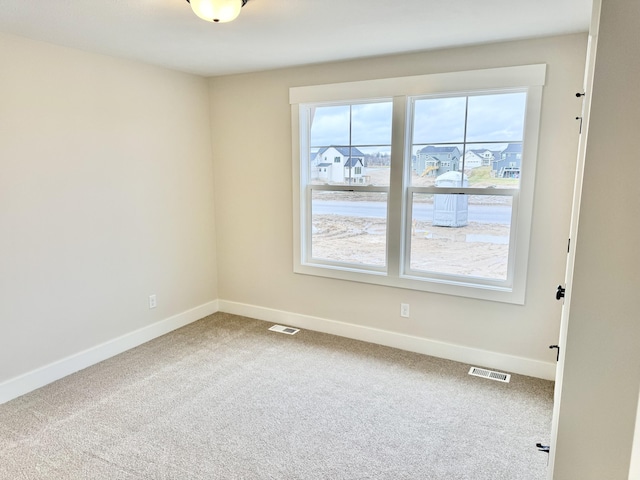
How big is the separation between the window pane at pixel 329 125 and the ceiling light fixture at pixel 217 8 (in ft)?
5.26

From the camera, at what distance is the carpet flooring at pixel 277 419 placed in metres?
2.10

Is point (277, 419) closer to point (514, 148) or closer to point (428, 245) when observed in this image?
point (428, 245)

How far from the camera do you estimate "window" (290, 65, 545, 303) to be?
296cm

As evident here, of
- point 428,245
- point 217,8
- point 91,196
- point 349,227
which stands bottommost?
point 428,245

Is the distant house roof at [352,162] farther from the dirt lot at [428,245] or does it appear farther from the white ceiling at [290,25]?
the white ceiling at [290,25]

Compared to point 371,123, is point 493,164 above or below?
below

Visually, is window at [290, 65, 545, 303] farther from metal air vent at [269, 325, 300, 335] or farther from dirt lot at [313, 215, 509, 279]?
metal air vent at [269, 325, 300, 335]

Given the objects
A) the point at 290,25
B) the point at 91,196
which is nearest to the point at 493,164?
the point at 290,25

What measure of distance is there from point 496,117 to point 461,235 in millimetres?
907

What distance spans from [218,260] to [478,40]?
3082mm

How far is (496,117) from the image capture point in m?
2.99

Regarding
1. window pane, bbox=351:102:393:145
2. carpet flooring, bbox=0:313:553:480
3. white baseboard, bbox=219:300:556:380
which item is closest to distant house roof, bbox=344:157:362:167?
window pane, bbox=351:102:393:145

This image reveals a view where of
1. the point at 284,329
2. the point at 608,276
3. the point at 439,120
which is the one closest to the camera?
the point at 608,276

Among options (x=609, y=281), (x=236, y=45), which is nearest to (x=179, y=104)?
(x=236, y=45)
